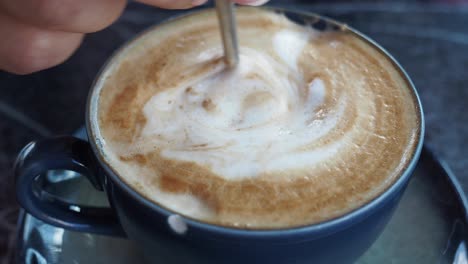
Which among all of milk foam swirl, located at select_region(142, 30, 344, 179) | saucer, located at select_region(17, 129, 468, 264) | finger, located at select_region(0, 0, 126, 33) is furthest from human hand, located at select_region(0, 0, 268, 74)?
saucer, located at select_region(17, 129, 468, 264)

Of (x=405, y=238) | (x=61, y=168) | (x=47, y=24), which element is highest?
(x=47, y=24)

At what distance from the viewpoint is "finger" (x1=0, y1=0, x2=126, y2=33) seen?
21.6 inches

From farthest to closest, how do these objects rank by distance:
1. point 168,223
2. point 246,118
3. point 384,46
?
point 384,46 < point 246,118 < point 168,223

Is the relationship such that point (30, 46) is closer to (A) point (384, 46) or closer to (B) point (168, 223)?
(B) point (168, 223)

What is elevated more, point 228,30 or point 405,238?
point 228,30

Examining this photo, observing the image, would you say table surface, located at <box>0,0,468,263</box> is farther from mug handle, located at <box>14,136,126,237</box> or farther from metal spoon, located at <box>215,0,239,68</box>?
metal spoon, located at <box>215,0,239,68</box>

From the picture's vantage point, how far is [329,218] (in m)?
0.49

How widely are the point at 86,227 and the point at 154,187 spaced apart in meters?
0.15

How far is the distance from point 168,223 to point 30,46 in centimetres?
30

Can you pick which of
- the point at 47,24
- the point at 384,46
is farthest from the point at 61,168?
the point at 384,46

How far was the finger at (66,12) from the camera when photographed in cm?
55

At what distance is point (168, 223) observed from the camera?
50 cm

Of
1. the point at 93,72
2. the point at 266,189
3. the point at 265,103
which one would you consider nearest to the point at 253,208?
the point at 266,189

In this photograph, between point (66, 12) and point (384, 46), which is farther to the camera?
point (384, 46)
